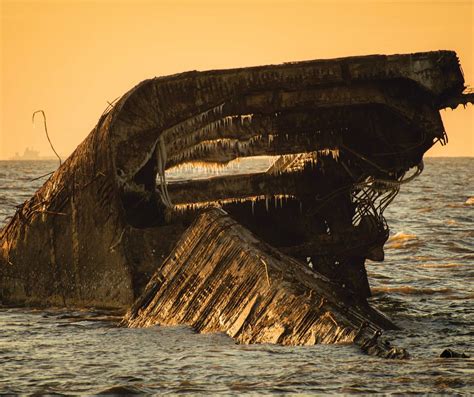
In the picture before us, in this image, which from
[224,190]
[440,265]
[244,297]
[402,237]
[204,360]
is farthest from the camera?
[402,237]

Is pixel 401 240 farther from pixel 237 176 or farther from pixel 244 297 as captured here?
pixel 244 297

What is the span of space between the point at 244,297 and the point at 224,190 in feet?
9.73

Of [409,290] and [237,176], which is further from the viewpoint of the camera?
[409,290]

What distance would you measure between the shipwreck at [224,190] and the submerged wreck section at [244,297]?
A: 0.02m

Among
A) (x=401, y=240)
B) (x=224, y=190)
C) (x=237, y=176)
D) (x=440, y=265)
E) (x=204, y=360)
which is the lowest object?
(x=204, y=360)

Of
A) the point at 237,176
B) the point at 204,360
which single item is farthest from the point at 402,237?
the point at 204,360

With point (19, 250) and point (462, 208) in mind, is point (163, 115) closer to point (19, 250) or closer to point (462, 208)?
point (19, 250)

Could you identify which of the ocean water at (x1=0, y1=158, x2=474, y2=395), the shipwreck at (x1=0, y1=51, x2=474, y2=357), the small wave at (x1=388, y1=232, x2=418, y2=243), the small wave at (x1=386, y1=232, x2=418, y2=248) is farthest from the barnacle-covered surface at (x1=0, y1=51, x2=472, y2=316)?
the small wave at (x1=388, y1=232, x2=418, y2=243)

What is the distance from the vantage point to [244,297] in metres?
9.29

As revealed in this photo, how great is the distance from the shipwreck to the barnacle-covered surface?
15 mm

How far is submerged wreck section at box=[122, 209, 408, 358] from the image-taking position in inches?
342

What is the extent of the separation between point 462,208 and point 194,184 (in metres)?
26.6

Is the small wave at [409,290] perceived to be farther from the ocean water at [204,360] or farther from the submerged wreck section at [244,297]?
the submerged wreck section at [244,297]

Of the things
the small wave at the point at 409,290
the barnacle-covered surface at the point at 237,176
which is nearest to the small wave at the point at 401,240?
the small wave at the point at 409,290
